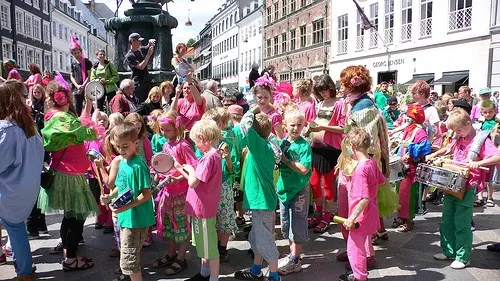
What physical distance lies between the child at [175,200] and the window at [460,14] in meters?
18.9

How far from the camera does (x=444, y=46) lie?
20.7m

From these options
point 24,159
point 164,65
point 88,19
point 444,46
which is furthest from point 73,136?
point 88,19

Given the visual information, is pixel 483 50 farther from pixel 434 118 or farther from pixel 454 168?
pixel 454 168

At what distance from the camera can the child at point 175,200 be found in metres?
4.07

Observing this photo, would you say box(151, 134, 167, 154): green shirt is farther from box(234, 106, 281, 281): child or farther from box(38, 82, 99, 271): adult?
box(234, 106, 281, 281): child

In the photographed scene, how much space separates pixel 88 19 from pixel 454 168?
211ft

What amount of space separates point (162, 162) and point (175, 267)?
1.35 m

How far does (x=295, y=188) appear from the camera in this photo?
412cm

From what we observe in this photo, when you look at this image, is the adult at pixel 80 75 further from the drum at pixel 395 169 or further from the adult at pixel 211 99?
the drum at pixel 395 169

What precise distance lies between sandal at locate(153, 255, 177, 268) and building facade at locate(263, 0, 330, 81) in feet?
92.6

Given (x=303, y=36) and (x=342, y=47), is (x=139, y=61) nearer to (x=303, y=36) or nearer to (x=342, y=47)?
(x=342, y=47)

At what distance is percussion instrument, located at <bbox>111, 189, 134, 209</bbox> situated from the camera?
3267 mm

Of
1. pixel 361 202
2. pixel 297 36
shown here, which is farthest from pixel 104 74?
pixel 297 36

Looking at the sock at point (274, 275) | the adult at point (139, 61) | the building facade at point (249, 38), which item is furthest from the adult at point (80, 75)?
the building facade at point (249, 38)
